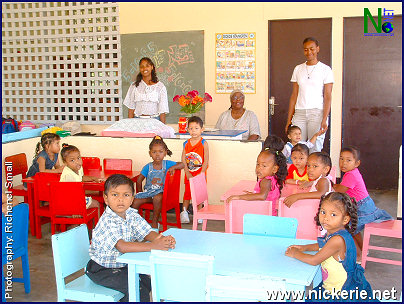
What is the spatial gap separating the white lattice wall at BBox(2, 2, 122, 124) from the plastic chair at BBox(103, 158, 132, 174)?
8.92 ft

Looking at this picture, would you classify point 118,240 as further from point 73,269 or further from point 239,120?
point 239,120

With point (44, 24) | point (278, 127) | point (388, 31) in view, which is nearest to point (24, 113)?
point (44, 24)

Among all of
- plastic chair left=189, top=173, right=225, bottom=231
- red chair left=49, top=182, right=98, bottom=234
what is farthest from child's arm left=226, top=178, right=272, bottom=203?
red chair left=49, top=182, right=98, bottom=234

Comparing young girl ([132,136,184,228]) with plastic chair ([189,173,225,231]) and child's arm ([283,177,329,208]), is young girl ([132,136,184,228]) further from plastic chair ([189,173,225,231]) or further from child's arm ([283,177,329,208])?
child's arm ([283,177,329,208])

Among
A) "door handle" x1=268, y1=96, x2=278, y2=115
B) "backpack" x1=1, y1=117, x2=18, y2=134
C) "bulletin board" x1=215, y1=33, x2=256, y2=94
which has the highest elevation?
"bulletin board" x1=215, y1=33, x2=256, y2=94

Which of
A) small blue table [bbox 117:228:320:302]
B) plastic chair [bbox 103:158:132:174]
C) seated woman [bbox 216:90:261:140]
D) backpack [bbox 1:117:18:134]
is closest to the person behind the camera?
small blue table [bbox 117:228:320:302]

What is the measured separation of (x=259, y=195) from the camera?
3.85m

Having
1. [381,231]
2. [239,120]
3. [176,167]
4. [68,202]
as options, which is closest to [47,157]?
[68,202]

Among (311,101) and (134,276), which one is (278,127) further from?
(134,276)

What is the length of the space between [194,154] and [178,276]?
122 inches

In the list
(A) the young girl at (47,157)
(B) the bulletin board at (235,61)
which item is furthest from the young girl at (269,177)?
(B) the bulletin board at (235,61)

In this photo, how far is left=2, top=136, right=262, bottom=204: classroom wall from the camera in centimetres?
547

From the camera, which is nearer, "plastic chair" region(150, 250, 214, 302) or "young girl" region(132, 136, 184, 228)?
"plastic chair" region(150, 250, 214, 302)

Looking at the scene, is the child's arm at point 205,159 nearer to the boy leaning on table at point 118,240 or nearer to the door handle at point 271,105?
the door handle at point 271,105
